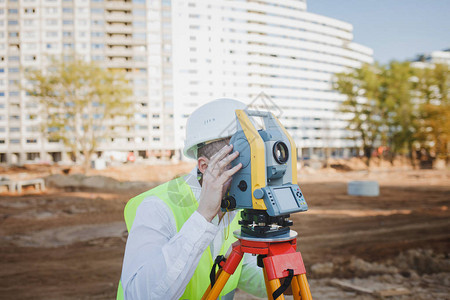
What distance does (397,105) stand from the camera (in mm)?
27250

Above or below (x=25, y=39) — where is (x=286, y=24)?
above

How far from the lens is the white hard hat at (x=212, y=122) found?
4.69 ft

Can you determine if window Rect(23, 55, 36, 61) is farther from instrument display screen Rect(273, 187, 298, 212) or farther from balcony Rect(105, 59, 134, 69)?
instrument display screen Rect(273, 187, 298, 212)

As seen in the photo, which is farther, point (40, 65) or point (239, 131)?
point (40, 65)

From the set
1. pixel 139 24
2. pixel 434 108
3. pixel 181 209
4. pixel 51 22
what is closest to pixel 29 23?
pixel 51 22

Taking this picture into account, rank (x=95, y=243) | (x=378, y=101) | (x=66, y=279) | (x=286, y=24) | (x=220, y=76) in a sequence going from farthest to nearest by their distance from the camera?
1. (x=286, y=24)
2. (x=220, y=76)
3. (x=378, y=101)
4. (x=95, y=243)
5. (x=66, y=279)

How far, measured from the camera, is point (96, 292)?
13.7 ft

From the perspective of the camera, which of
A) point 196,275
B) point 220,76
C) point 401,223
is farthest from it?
point 220,76

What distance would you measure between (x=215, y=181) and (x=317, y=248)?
5.58 m

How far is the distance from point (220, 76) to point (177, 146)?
43.8 feet

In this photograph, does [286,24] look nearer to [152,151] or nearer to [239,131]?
[152,151]

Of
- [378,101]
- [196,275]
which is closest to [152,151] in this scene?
[378,101]

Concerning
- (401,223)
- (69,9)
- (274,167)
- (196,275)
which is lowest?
(401,223)

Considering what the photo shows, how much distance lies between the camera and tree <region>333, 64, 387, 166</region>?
2805 centimetres
